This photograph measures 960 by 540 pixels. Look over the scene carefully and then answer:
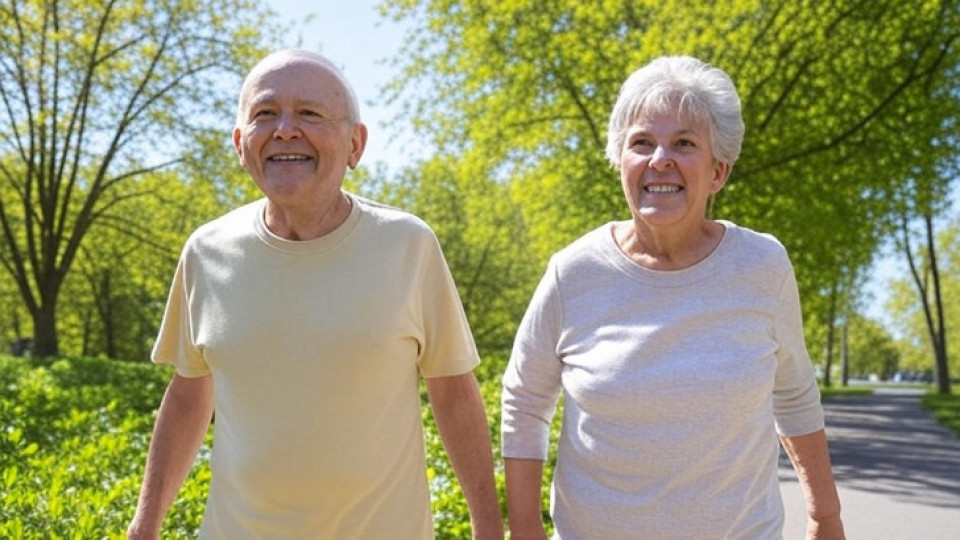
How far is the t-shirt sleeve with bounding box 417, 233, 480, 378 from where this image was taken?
299 centimetres

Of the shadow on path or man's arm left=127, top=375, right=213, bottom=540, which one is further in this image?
the shadow on path

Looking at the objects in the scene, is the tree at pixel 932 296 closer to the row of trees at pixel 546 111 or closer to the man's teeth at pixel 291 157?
the row of trees at pixel 546 111

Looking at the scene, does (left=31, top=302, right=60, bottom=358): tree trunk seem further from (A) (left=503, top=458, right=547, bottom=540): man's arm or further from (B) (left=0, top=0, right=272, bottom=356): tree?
(A) (left=503, top=458, right=547, bottom=540): man's arm

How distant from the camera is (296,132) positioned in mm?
A: 2881

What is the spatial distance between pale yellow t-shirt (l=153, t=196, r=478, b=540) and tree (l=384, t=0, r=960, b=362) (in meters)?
15.8

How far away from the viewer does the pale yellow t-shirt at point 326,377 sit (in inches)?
112

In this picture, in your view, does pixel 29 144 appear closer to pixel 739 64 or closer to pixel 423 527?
pixel 739 64

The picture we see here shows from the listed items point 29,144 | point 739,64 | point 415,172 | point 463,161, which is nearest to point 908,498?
point 739,64

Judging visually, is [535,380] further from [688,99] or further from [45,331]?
[45,331]

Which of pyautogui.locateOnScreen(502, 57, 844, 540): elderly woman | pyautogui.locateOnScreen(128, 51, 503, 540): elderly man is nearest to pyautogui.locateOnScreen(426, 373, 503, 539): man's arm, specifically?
pyautogui.locateOnScreen(128, 51, 503, 540): elderly man

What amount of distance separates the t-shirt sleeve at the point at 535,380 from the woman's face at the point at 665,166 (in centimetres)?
31

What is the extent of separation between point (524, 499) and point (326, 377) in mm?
619

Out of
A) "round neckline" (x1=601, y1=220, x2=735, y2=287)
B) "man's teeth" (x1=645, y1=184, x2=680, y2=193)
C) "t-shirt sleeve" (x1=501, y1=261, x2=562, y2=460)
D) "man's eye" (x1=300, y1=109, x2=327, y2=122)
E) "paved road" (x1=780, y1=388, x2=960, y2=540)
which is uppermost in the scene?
"man's eye" (x1=300, y1=109, x2=327, y2=122)

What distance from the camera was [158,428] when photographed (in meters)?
3.26
